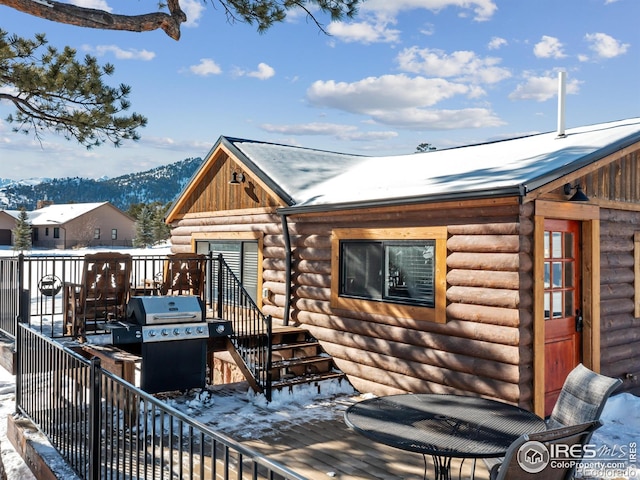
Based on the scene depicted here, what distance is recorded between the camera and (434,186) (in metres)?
6.99

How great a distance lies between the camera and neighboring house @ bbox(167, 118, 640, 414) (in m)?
5.98

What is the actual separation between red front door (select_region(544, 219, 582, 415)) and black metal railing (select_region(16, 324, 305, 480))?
12.2 feet

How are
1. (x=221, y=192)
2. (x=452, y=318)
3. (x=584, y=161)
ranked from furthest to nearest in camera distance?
(x=221, y=192), (x=452, y=318), (x=584, y=161)

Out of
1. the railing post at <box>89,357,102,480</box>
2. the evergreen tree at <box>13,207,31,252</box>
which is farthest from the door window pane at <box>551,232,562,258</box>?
the evergreen tree at <box>13,207,31,252</box>

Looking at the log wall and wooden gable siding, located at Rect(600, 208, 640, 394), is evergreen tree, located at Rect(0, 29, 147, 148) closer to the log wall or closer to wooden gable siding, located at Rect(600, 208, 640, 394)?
the log wall

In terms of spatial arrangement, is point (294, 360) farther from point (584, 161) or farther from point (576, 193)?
point (584, 161)

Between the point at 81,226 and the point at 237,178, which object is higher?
the point at 81,226

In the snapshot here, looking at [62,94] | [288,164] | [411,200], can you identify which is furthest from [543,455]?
[288,164]

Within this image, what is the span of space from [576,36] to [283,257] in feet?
36.6

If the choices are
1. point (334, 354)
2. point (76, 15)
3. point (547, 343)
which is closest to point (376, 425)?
point (547, 343)

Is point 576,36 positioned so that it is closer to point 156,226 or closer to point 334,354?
point 334,354

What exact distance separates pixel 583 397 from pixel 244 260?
24.6ft

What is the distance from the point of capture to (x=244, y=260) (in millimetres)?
10461

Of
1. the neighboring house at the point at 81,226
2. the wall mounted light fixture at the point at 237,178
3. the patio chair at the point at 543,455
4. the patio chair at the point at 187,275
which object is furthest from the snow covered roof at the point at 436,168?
the neighboring house at the point at 81,226
